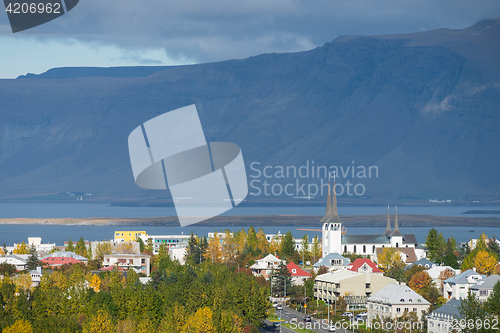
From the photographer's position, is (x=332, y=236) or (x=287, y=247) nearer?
(x=287, y=247)

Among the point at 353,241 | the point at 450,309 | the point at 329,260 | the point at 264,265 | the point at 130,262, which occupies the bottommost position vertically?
the point at 450,309

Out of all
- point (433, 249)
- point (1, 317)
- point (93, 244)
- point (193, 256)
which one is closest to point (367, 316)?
point (1, 317)

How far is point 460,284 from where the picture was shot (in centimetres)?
8200

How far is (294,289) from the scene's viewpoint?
85875 millimetres

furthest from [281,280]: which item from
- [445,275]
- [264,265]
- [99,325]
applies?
[99,325]

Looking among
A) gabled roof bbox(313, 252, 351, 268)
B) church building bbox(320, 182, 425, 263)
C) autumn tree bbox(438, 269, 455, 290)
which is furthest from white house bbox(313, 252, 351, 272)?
autumn tree bbox(438, 269, 455, 290)

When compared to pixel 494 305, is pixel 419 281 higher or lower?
higher

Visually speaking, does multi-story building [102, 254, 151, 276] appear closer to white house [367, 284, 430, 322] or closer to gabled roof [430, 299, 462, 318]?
white house [367, 284, 430, 322]

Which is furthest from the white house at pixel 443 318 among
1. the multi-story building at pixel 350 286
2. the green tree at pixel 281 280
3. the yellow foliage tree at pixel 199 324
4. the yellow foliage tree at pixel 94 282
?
the yellow foliage tree at pixel 94 282

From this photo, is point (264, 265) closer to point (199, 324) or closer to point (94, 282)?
point (94, 282)

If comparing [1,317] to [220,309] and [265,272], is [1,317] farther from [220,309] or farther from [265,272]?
[265,272]

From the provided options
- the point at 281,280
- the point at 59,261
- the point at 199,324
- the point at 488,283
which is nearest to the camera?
the point at 199,324

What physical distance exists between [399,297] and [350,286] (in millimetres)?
11772

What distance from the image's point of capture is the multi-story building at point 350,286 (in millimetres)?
84750
